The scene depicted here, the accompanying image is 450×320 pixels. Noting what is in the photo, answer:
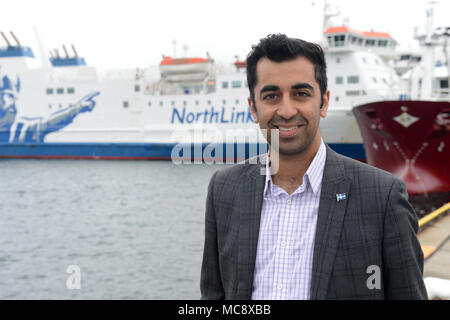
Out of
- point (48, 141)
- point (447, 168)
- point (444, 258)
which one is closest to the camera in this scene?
point (444, 258)

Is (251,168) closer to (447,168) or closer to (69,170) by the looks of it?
(447,168)

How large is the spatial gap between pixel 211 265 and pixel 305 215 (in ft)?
1.56

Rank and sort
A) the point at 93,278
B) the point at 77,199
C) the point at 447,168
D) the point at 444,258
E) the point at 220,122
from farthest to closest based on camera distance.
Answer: the point at 220,122 → the point at 77,199 → the point at 447,168 → the point at 93,278 → the point at 444,258

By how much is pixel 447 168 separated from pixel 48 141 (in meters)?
26.0

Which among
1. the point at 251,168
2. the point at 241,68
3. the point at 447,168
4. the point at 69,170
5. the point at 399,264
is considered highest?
the point at 241,68

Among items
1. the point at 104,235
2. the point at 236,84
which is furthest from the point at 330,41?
the point at 104,235

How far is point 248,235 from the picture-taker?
5.92 ft

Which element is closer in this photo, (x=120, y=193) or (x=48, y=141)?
(x=120, y=193)

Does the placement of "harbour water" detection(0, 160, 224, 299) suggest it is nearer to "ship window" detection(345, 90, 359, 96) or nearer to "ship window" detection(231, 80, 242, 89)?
"ship window" detection(231, 80, 242, 89)

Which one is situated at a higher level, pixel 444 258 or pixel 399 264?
pixel 399 264

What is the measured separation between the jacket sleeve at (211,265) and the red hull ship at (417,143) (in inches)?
564

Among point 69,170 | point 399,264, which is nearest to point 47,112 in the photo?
point 69,170

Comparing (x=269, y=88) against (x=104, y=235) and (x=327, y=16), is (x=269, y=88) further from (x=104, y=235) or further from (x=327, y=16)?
(x=327, y=16)

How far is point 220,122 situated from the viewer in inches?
1140
